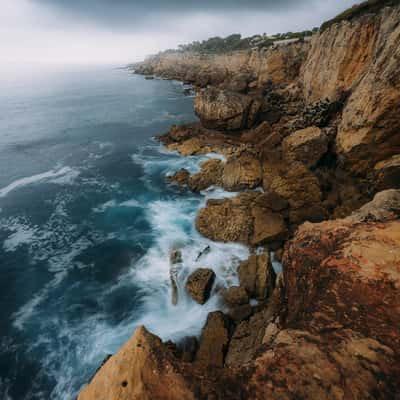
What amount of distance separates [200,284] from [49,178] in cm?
1949

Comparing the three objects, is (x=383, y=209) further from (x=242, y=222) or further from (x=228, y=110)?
(x=228, y=110)

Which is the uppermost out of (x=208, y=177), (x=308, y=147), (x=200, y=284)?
(x=308, y=147)

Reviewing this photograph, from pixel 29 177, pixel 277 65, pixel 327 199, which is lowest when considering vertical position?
pixel 29 177

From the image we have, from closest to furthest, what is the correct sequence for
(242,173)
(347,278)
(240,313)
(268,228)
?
(347,278) → (240,313) → (268,228) → (242,173)

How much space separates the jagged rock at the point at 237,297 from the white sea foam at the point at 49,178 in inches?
727

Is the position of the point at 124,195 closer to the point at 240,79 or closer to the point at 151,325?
the point at 151,325

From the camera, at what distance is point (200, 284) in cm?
981

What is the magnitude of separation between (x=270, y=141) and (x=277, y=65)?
34868mm

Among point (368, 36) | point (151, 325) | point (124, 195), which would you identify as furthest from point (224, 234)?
point (368, 36)

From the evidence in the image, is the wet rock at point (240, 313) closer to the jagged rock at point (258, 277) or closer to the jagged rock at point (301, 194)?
the jagged rock at point (258, 277)

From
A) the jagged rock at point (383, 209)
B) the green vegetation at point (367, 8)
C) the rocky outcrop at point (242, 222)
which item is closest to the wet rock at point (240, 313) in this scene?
the rocky outcrop at point (242, 222)

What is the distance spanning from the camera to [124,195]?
18.8 metres

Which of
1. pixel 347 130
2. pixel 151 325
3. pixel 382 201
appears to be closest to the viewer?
pixel 382 201

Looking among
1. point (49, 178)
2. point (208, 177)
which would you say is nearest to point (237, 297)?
point (208, 177)
